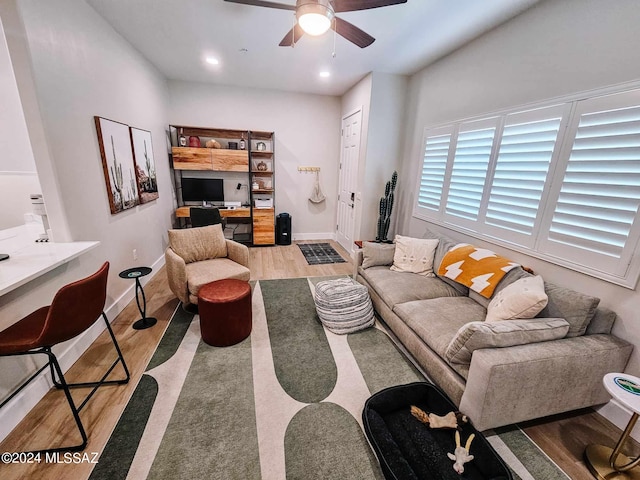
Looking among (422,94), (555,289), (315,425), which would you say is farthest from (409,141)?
(315,425)

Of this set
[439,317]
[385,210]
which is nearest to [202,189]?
[385,210]

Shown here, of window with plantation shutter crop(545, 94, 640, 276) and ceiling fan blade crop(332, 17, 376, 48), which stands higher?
ceiling fan blade crop(332, 17, 376, 48)

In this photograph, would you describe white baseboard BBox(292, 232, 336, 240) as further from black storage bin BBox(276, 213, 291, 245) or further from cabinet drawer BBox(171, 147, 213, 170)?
cabinet drawer BBox(171, 147, 213, 170)

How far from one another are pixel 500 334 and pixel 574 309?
61 cm

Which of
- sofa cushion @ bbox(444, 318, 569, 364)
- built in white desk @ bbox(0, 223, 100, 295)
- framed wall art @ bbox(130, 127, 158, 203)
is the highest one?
framed wall art @ bbox(130, 127, 158, 203)

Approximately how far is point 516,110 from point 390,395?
251cm

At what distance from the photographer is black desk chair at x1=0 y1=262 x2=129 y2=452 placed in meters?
1.24

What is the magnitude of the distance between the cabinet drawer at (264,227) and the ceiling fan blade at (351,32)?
309 centimetres

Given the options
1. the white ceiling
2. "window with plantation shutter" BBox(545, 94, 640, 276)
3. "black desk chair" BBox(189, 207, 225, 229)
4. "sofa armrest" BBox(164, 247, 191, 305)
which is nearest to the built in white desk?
"sofa armrest" BBox(164, 247, 191, 305)

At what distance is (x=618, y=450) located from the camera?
1.31 metres

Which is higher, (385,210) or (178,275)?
(385,210)

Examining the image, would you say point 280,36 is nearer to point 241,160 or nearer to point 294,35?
point 294,35

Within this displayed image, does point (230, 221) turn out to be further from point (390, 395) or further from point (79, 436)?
point (390, 395)

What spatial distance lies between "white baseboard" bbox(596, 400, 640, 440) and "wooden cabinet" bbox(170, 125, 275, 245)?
14.4 ft
